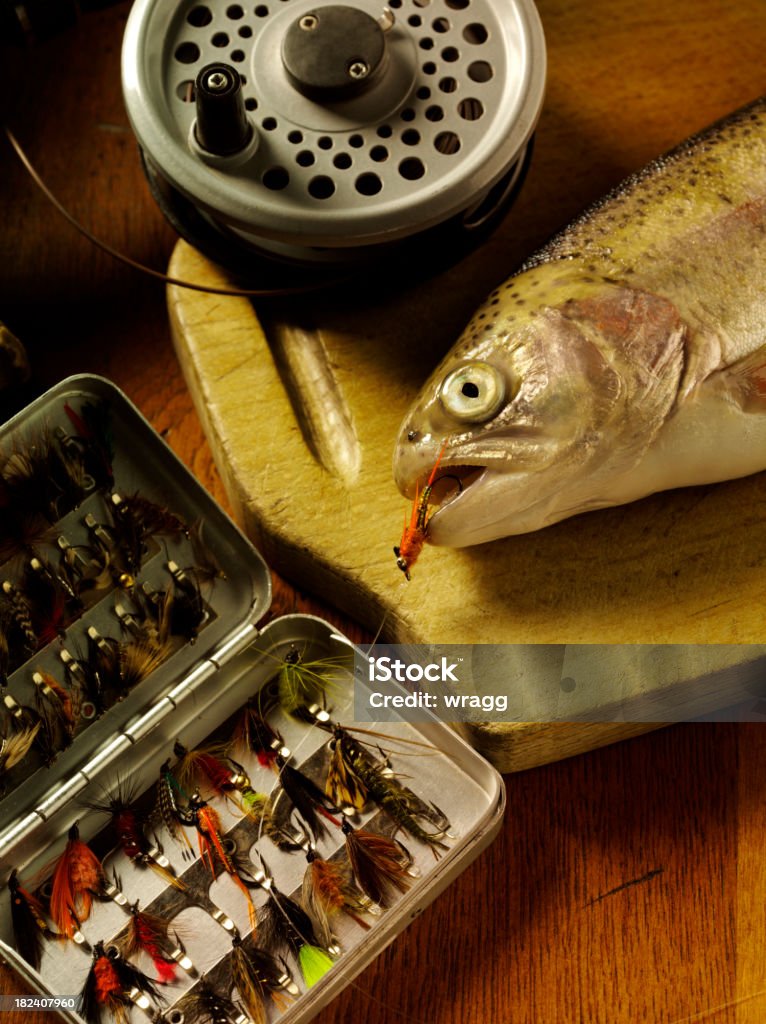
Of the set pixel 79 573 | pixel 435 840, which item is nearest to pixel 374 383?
pixel 79 573

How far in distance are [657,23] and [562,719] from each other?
0.84m

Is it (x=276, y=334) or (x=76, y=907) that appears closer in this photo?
(x=76, y=907)

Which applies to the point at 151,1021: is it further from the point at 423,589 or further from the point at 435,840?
the point at 423,589

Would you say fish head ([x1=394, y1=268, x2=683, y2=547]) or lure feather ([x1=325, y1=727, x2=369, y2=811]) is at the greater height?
fish head ([x1=394, y1=268, x2=683, y2=547])

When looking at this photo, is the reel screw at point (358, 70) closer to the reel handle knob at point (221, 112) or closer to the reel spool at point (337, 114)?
the reel spool at point (337, 114)

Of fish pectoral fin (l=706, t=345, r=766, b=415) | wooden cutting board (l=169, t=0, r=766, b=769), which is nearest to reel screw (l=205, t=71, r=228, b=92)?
wooden cutting board (l=169, t=0, r=766, b=769)

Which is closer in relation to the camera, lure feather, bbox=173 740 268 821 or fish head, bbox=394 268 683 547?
fish head, bbox=394 268 683 547

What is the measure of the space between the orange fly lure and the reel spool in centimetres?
23

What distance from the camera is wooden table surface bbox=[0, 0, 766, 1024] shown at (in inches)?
47.1

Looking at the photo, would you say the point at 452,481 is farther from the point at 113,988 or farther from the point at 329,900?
the point at 113,988

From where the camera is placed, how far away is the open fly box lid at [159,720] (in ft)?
3.79

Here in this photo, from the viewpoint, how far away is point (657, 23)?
4.76 ft

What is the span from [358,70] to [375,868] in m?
0.75

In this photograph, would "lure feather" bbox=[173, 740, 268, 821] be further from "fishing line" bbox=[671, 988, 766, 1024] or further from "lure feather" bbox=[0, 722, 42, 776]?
"fishing line" bbox=[671, 988, 766, 1024]
